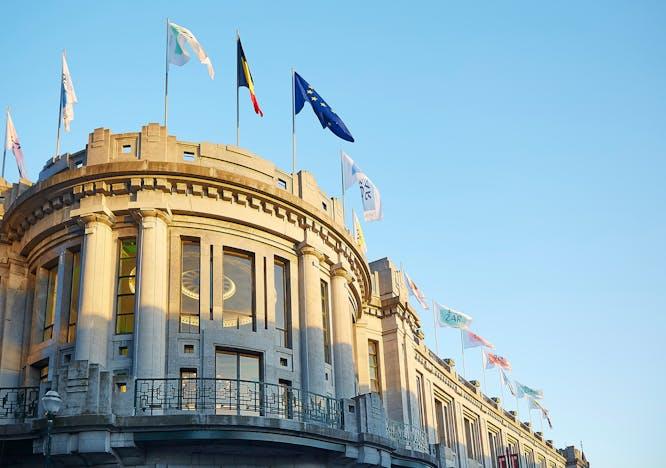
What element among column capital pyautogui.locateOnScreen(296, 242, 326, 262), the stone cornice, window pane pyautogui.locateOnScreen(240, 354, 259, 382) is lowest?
window pane pyautogui.locateOnScreen(240, 354, 259, 382)

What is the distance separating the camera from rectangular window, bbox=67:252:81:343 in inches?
985

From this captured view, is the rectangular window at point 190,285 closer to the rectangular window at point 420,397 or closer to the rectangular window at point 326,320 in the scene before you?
the rectangular window at point 326,320

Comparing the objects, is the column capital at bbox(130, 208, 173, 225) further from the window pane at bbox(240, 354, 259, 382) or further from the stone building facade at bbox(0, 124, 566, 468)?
the window pane at bbox(240, 354, 259, 382)

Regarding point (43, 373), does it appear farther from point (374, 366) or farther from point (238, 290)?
point (374, 366)

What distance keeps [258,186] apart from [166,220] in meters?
3.24

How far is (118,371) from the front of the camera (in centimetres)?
2369

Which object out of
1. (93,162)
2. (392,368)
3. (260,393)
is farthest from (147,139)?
(392,368)

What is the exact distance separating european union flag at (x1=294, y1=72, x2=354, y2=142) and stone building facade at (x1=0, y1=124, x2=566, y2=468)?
4.08 meters

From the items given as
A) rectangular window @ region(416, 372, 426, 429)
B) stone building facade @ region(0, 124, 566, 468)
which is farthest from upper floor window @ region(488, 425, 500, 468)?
stone building facade @ region(0, 124, 566, 468)

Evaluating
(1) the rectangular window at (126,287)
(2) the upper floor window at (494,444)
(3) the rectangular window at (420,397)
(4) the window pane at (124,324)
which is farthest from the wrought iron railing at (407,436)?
(2) the upper floor window at (494,444)

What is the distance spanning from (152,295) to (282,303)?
4866mm

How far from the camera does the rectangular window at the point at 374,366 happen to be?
1390 inches

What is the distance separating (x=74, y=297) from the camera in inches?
1005

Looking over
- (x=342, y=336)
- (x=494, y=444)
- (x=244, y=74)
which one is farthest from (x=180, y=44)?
(x=494, y=444)
